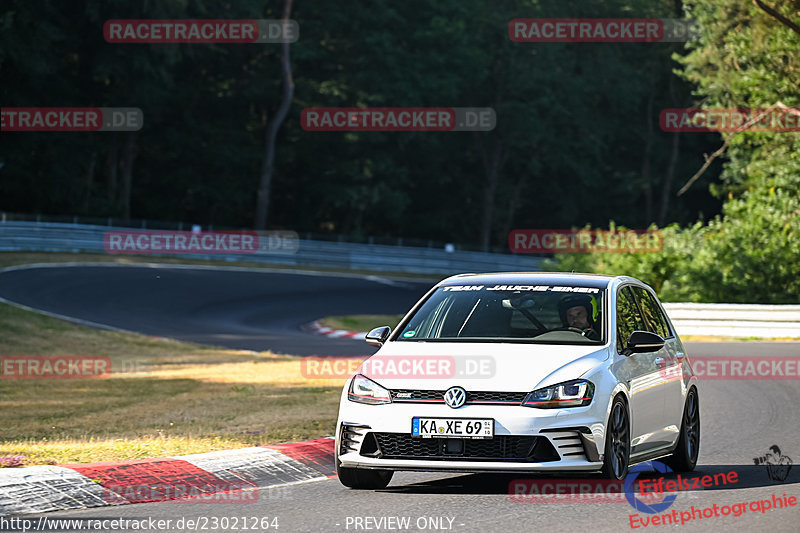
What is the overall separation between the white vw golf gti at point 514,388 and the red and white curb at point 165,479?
2.50 ft

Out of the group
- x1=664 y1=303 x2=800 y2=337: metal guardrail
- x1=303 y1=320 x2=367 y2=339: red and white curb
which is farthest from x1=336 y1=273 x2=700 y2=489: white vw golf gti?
x1=303 y1=320 x2=367 y2=339: red and white curb

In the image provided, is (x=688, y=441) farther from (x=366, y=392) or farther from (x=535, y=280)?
(x=366, y=392)

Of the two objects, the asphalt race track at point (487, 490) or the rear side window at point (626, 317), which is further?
the rear side window at point (626, 317)

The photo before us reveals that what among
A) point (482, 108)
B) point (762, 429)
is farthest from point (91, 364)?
point (482, 108)

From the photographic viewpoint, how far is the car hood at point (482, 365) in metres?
8.52

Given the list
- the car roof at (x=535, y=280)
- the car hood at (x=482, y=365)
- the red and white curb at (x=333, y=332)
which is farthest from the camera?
the red and white curb at (x=333, y=332)

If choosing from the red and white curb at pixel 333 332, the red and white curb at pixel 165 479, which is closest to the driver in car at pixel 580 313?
the red and white curb at pixel 165 479

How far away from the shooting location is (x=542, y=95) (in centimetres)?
7850

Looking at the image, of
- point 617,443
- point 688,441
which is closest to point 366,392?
point 617,443

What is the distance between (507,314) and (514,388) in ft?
4.49

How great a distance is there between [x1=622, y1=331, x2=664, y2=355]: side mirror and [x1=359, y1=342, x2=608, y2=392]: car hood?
0.27 metres

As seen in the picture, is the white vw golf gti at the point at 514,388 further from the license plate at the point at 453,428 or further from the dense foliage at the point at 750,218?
the dense foliage at the point at 750,218

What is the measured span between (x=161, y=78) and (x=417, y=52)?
647 inches

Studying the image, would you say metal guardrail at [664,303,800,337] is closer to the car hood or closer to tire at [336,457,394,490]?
the car hood
